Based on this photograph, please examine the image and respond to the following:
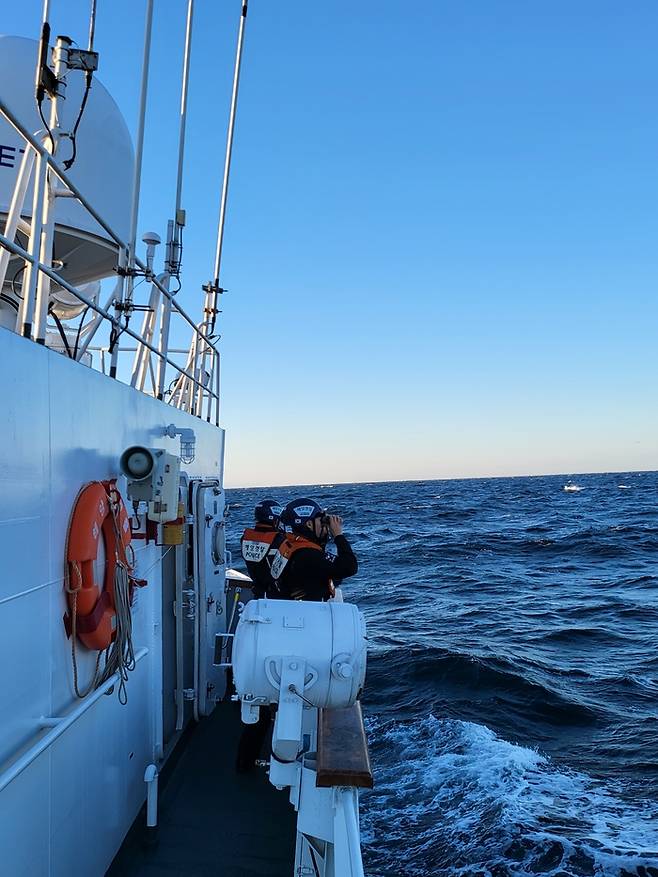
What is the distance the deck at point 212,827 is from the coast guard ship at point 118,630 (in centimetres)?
2

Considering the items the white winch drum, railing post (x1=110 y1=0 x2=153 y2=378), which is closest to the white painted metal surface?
railing post (x1=110 y1=0 x2=153 y2=378)

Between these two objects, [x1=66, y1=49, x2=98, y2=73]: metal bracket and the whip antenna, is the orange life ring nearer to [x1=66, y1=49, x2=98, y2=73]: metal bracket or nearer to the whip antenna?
[x1=66, y1=49, x2=98, y2=73]: metal bracket

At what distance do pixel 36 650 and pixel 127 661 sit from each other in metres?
0.88

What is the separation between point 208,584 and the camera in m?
6.34

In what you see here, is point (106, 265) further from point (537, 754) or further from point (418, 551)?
point (418, 551)

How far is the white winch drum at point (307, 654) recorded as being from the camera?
9.59 ft

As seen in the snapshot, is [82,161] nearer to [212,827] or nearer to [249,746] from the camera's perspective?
[249,746]

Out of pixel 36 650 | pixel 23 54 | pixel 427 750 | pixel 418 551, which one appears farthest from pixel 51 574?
pixel 418 551

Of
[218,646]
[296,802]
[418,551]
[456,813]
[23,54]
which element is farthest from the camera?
[418,551]

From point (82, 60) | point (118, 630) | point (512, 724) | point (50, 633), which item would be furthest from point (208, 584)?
point (512, 724)

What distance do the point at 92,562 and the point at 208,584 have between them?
3.30 metres

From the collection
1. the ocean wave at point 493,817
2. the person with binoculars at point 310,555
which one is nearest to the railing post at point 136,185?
the person with binoculars at point 310,555

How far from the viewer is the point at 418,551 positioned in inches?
1000

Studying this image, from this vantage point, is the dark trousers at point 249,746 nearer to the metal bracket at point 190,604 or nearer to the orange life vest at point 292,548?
the metal bracket at point 190,604
